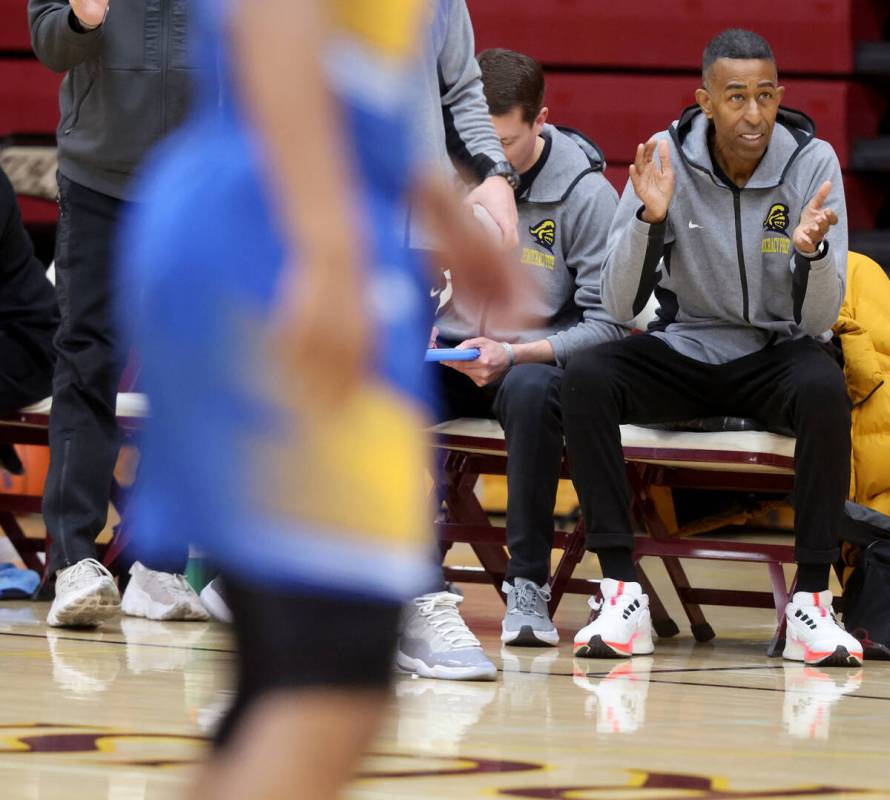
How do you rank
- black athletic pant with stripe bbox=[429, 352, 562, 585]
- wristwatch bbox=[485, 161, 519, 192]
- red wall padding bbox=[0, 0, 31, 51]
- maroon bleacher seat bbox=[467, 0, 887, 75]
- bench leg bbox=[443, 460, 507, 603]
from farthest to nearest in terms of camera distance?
red wall padding bbox=[0, 0, 31, 51] → maroon bleacher seat bbox=[467, 0, 887, 75] → bench leg bbox=[443, 460, 507, 603] → black athletic pant with stripe bbox=[429, 352, 562, 585] → wristwatch bbox=[485, 161, 519, 192]

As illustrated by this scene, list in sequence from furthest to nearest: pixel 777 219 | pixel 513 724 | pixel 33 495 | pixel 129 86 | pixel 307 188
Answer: pixel 33 495 < pixel 777 219 < pixel 129 86 < pixel 513 724 < pixel 307 188

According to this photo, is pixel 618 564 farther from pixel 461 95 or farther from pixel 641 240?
pixel 461 95

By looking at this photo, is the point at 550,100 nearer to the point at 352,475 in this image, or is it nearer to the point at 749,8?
the point at 749,8

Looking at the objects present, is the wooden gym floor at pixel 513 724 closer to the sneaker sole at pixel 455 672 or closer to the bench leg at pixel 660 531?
the sneaker sole at pixel 455 672

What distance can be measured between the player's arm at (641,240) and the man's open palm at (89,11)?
1.09 m

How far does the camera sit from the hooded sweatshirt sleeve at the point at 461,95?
280cm

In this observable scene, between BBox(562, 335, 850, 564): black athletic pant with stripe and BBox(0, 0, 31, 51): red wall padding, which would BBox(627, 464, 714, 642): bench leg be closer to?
BBox(562, 335, 850, 564): black athletic pant with stripe

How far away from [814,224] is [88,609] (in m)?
1.59

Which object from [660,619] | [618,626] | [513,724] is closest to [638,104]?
[660,619]

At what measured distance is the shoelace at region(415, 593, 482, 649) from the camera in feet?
9.29

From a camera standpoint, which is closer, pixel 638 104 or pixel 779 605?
pixel 779 605

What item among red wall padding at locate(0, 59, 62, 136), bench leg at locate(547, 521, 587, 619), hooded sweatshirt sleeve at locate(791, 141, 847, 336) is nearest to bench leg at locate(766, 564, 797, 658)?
bench leg at locate(547, 521, 587, 619)

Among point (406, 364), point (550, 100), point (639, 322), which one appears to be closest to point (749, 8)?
point (550, 100)

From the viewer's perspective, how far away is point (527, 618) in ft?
11.1
